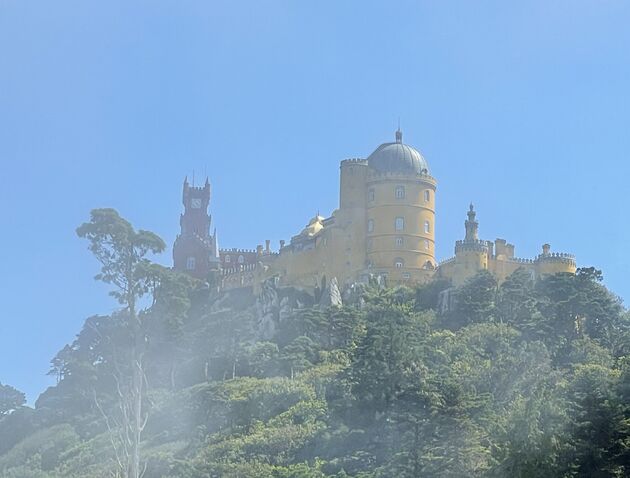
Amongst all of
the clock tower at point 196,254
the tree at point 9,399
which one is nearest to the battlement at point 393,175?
the clock tower at point 196,254

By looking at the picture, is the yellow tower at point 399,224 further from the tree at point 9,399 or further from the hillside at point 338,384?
the tree at point 9,399

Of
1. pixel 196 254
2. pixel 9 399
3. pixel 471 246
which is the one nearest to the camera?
pixel 471 246

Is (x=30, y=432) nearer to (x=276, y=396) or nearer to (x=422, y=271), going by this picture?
(x=276, y=396)

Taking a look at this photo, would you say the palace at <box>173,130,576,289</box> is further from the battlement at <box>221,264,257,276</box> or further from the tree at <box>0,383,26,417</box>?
the tree at <box>0,383,26,417</box>

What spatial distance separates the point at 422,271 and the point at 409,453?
27728 mm

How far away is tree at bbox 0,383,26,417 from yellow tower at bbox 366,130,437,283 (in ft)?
77.4

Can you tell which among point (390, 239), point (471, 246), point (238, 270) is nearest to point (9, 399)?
point (238, 270)

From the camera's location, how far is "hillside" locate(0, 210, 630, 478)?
41.2 m

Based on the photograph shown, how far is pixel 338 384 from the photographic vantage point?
181 ft

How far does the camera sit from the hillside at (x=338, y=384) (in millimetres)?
41156

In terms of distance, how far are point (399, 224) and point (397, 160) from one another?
3796 mm

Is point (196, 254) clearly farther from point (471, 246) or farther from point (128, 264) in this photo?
point (128, 264)

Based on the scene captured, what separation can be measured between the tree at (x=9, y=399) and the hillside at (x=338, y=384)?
26 centimetres

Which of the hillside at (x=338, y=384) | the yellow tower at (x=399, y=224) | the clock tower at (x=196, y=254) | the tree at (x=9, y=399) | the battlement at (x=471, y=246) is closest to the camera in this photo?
the hillside at (x=338, y=384)
